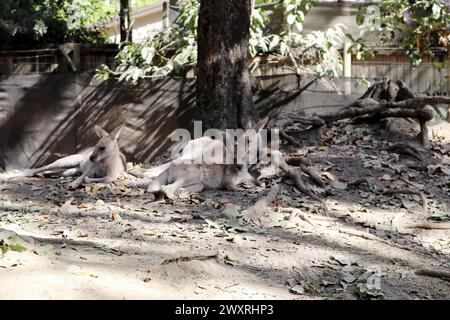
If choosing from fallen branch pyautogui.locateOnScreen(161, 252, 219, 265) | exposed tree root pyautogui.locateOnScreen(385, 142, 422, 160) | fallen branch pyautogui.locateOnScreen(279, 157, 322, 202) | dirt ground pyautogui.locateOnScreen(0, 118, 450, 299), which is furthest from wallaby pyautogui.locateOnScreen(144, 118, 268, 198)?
fallen branch pyautogui.locateOnScreen(161, 252, 219, 265)

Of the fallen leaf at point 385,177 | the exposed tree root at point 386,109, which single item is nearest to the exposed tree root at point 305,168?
the fallen leaf at point 385,177

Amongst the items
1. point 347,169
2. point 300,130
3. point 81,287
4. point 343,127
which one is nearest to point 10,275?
point 81,287

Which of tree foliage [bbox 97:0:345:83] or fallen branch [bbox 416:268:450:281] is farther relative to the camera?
tree foliage [bbox 97:0:345:83]

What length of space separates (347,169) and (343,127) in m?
1.55

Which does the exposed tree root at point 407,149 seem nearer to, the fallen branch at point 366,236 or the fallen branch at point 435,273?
the fallen branch at point 366,236

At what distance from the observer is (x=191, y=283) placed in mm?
4250

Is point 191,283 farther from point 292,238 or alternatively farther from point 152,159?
point 152,159

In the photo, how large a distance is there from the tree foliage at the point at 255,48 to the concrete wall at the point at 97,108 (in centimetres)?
28

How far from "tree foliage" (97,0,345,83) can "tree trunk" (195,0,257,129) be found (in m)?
1.47

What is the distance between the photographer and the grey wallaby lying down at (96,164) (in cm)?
849

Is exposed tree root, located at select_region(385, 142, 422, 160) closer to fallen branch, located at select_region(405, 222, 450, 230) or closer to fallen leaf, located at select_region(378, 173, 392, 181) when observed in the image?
fallen leaf, located at select_region(378, 173, 392, 181)

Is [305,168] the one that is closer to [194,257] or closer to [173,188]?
[173,188]

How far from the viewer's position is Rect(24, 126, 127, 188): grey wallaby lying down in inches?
334

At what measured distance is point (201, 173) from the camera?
293 inches
